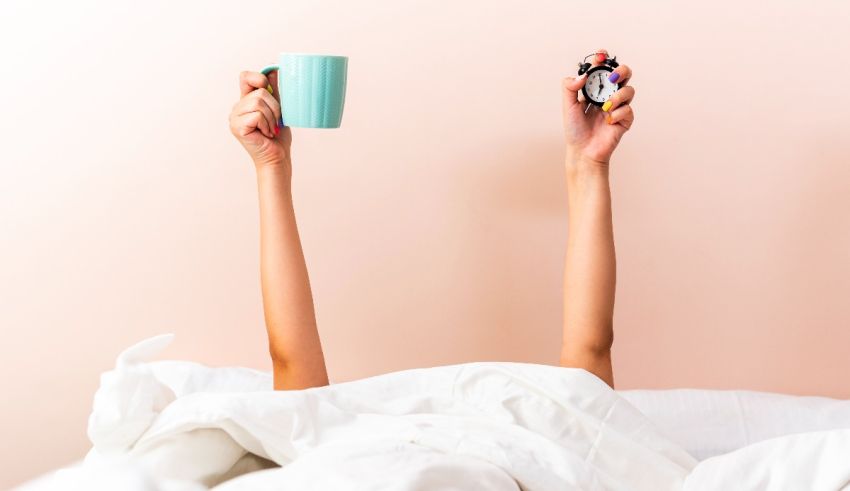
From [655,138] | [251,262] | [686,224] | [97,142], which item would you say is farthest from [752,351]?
[97,142]

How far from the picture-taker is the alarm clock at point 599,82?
1513mm

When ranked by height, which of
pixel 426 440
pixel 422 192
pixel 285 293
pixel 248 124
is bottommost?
pixel 426 440

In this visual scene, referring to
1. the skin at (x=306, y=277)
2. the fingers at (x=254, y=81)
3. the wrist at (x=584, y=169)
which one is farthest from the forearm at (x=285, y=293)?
the wrist at (x=584, y=169)

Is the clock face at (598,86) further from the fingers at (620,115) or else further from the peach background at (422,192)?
the peach background at (422,192)

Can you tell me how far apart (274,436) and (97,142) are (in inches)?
34.7

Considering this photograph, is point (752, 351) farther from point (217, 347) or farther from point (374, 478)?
point (374, 478)

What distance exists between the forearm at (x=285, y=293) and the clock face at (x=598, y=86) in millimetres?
475

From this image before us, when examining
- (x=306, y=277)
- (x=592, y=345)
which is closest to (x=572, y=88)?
(x=592, y=345)

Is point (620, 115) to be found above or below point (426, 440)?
above

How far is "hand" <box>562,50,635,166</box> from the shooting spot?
5.02 feet

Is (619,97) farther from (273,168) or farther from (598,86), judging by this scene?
(273,168)

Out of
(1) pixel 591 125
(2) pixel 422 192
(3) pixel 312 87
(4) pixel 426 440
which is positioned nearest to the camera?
(4) pixel 426 440

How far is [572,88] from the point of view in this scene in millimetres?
1543

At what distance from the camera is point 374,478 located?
965 mm
